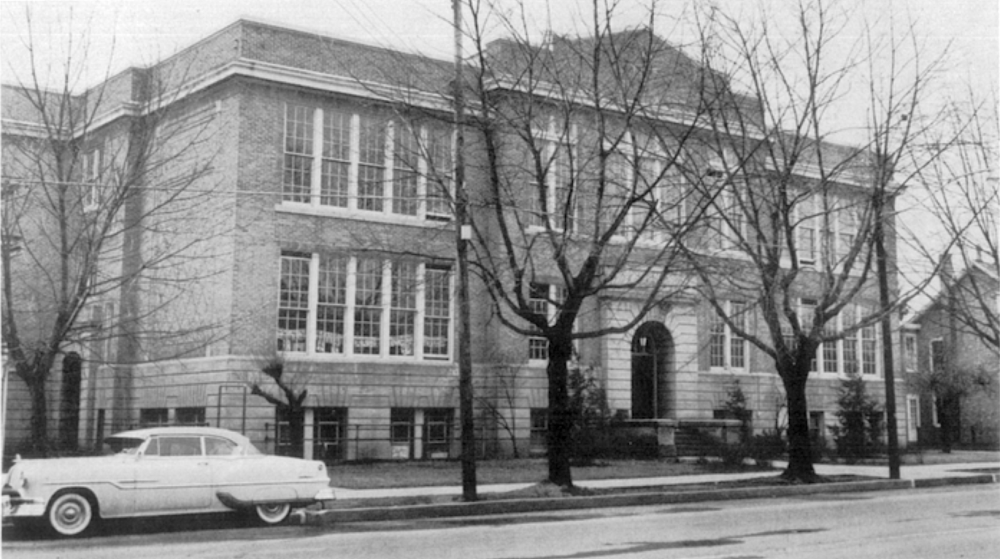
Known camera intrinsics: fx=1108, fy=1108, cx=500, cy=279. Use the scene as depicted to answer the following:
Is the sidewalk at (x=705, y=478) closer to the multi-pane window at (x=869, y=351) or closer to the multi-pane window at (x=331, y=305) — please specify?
the multi-pane window at (x=331, y=305)

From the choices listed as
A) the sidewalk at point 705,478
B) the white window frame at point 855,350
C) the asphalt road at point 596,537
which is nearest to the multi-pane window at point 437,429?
the sidewalk at point 705,478

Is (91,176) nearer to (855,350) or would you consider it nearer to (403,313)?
(403,313)

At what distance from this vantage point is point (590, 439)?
101 ft

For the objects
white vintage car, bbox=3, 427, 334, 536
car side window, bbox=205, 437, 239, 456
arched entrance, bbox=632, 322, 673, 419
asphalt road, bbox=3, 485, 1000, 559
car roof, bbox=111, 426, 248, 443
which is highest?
arched entrance, bbox=632, 322, 673, 419

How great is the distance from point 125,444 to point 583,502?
8.26 m

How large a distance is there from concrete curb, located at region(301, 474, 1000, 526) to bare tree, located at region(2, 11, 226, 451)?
7064mm

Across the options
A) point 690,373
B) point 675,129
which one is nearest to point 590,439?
point 690,373

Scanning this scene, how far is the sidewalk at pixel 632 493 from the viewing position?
17.6 metres

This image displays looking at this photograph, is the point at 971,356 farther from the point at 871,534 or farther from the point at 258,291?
the point at 871,534

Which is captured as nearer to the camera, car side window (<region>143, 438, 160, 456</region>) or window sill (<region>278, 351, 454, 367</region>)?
car side window (<region>143, 438, 160, 456</region>)

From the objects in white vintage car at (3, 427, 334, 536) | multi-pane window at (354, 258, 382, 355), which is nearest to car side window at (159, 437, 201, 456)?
white vintage car at (3, 427, 334, 536)

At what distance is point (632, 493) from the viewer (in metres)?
21.2

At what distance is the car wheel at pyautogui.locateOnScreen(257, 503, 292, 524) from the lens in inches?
649

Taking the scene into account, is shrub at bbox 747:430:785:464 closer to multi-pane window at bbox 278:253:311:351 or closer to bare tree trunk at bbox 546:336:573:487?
bare tree trunk at bbox 546:336:573:487
